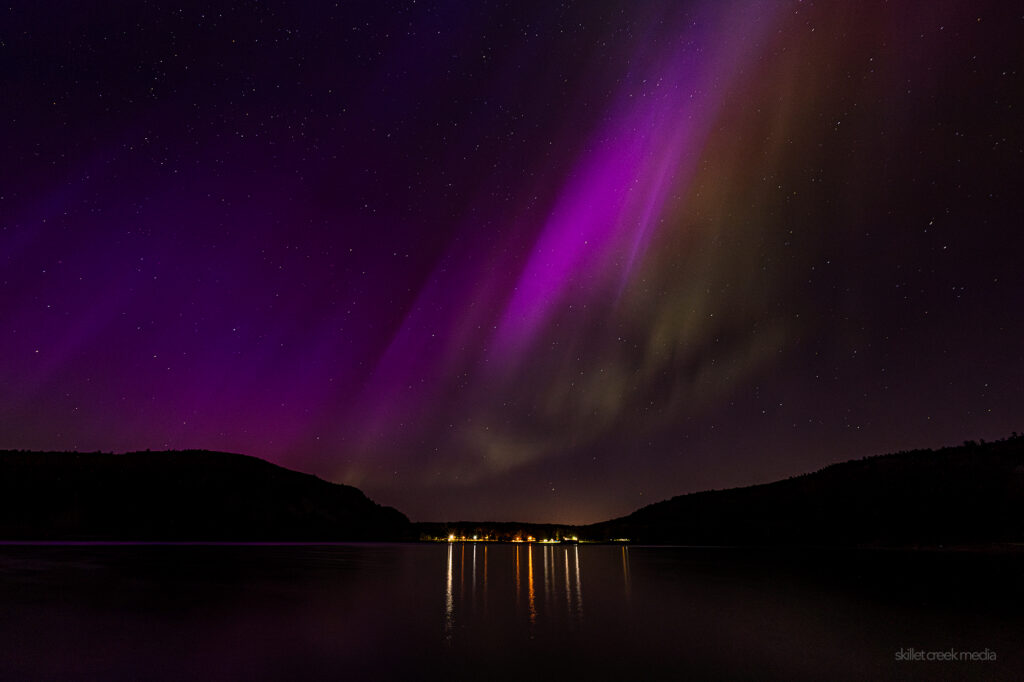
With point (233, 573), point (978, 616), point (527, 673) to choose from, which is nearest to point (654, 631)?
point (527, 673)

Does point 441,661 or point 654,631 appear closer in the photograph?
point 441,661

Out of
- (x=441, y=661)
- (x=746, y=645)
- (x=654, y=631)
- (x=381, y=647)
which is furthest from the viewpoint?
(x=654, y=631)

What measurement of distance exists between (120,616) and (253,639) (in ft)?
32.5

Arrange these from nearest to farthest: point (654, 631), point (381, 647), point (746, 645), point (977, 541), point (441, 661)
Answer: point (441, 661) < point (381, 647) < point (746, 645) < point (654, 631) < point (977, 541)

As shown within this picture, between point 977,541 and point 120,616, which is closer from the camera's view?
point 120,616

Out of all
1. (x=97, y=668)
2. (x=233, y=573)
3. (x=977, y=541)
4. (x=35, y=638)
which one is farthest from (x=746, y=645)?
(x=977, y=541)

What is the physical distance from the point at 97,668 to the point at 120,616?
1261 centimetres

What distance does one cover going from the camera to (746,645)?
24406mm

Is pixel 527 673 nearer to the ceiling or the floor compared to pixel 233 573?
nearer to the floor

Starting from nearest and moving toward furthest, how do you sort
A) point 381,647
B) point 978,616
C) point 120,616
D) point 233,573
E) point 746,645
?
point 381,647 < point 746,645 < point 120,616 < point 978,616 < point 233,573

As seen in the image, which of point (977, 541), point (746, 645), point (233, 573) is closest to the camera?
point (746, 645)

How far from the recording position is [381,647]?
22.9m

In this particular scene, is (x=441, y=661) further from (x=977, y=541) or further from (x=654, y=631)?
(x=977, y=541)

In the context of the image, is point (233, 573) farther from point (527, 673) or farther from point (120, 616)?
point (527, 673)
